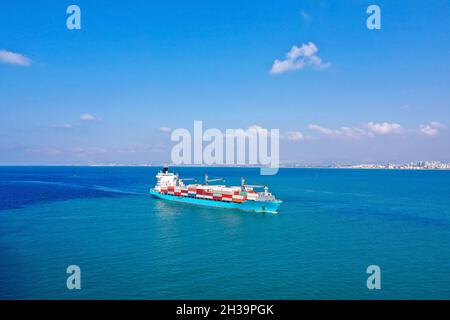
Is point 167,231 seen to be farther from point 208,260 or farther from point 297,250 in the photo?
point 297,250

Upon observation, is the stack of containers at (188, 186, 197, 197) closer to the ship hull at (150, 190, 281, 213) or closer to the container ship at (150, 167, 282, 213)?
the container ship at (150, 167, 282, 213)

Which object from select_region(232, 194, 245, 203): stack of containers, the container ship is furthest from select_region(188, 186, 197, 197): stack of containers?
select_region(232, 194, 245, 203): stack of containers

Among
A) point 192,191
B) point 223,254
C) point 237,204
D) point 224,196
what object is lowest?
point 223,254

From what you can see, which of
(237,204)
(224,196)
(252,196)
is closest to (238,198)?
(237,204)

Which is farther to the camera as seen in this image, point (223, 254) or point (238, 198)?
point (238, 198)

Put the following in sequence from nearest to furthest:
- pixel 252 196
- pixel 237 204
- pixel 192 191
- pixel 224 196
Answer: pixel 252 196, pixel 237 204, pixel 224 196, pixel 192 191

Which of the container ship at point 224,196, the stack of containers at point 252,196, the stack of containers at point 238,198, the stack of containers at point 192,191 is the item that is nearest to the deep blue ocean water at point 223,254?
the container ship at point 224,196

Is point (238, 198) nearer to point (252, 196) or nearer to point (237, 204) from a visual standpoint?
point (237, 204)

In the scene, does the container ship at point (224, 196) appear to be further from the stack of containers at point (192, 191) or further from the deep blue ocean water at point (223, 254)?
the deep blue ocean water at point (223, 254)

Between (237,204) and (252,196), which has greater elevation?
(252,196)

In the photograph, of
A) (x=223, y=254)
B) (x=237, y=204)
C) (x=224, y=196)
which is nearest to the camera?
(x=223, y=254)
